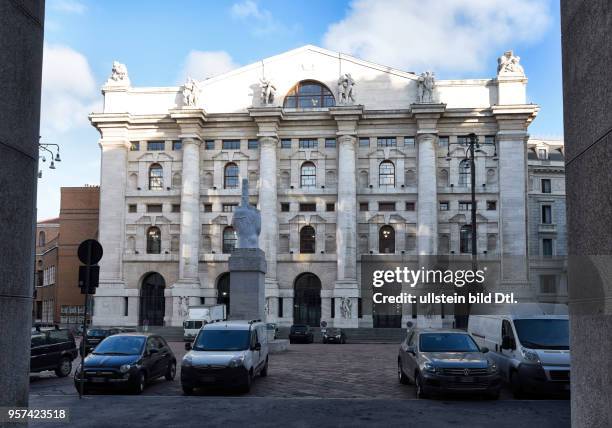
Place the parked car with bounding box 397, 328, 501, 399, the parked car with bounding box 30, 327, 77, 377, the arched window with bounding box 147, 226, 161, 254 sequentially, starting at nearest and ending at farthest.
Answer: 1. the parked car with bounding box 397, 328, 501, 399
2. the parked car with bounding box 30, 327, 77, 377
3. the arched window with bounding box 147, 226, 161, 254

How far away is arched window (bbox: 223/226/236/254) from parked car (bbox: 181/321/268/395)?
1579 inches

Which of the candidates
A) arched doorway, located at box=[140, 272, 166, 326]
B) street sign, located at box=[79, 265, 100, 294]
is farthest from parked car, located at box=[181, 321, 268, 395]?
arched doorway, located at box=[140, 272, 166, 326]

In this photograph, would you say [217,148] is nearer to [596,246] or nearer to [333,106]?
[333,106]

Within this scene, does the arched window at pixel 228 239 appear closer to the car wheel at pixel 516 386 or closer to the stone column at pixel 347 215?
the stone column at pixel 347 215

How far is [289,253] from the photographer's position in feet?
193

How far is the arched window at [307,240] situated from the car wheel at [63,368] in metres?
37.8

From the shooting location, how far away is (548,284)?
220 ft

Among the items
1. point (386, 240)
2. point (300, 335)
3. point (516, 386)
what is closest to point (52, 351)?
point (516, 386)

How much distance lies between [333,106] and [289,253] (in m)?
13.1

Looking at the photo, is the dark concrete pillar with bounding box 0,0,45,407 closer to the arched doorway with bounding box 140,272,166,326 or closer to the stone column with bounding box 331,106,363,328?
the stone column with bounding box 331,106,363,328

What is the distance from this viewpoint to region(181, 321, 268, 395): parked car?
1619cm

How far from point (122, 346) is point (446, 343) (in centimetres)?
819

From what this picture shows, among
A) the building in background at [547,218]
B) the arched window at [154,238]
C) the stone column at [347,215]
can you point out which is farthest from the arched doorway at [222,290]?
the building in background at [547,218]

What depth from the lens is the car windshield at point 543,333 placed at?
53.2 feet
